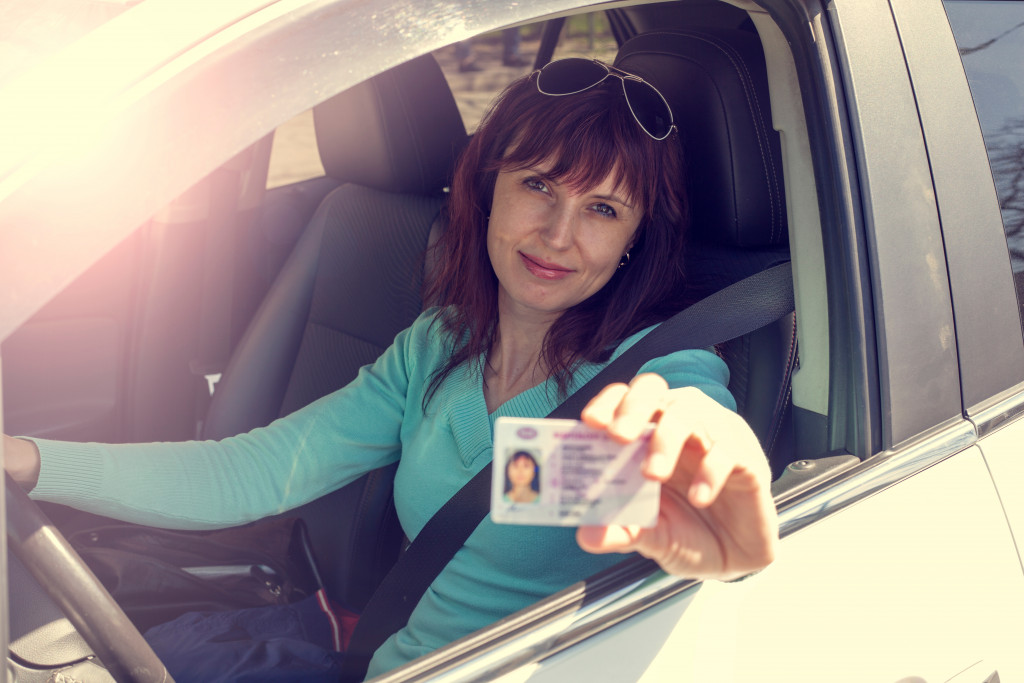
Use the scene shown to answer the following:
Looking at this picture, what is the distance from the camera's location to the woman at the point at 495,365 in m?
1.29

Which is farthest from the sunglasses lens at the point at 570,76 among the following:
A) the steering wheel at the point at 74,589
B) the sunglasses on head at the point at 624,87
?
the steering wheel at the point at 74,589

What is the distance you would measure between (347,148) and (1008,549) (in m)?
1.67

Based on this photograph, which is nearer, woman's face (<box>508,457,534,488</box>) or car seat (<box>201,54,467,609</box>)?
woman's face (<box>508,457,534,488</box>)

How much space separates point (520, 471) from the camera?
0.78m

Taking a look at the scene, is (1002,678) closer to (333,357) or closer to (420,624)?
(420,624)

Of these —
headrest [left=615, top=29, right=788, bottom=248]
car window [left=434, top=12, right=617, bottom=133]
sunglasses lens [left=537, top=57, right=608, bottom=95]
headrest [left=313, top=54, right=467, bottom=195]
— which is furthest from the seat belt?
headrest [left=313, top=54, right=467, bottom=195]

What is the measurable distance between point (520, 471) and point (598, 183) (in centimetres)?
75

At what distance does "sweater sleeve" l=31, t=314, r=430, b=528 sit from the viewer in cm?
127

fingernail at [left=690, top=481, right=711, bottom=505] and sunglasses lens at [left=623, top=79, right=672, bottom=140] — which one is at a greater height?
sunglasses lens at [left=623, top=79, right=672, bottom=140]

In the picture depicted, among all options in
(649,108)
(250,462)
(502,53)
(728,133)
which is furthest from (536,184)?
(502,53)

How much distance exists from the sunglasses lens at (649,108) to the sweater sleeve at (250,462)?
0.55 meters

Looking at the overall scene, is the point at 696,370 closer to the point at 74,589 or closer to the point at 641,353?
the point at 641,353

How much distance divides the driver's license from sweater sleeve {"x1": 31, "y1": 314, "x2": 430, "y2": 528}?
0.77m

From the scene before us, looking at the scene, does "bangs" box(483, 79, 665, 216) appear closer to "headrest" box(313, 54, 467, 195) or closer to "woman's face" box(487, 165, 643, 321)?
"woman's face" box(487, 165, 643, 321)
